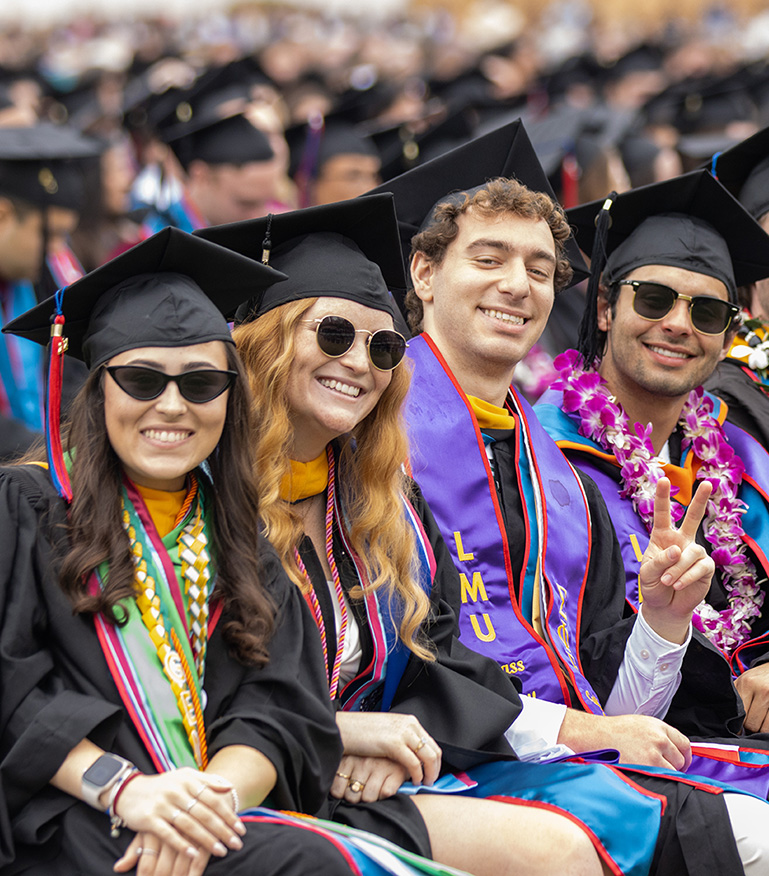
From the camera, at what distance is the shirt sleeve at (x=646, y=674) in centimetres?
313

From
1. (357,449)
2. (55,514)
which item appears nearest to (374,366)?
(357,449)

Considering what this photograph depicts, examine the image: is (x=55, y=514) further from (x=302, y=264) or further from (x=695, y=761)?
(x=695, y=761)

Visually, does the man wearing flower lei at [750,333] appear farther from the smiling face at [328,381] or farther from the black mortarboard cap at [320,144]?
the black mortarboard cap at [320,144]

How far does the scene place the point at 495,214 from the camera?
11.3ft

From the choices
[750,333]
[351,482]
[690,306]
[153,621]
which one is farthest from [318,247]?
[750,333]

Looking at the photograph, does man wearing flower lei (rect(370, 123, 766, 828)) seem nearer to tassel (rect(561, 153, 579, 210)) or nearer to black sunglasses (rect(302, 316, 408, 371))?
black sunglasses (rect(302, 316, 408, 371))

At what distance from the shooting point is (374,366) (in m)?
2.91

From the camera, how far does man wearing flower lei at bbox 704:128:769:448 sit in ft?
13.9

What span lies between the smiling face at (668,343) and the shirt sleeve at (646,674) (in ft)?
3.03

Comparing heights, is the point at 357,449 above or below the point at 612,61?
below

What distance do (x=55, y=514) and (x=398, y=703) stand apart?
3.40ft

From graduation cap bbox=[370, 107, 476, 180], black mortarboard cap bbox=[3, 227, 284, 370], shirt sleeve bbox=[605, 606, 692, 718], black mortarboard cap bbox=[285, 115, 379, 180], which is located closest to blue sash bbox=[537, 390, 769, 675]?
shirt sleeve bbox=[605, 606, 692, 718]

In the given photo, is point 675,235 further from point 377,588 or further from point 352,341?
point 377,588

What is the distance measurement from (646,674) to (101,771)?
1599 millimetres
